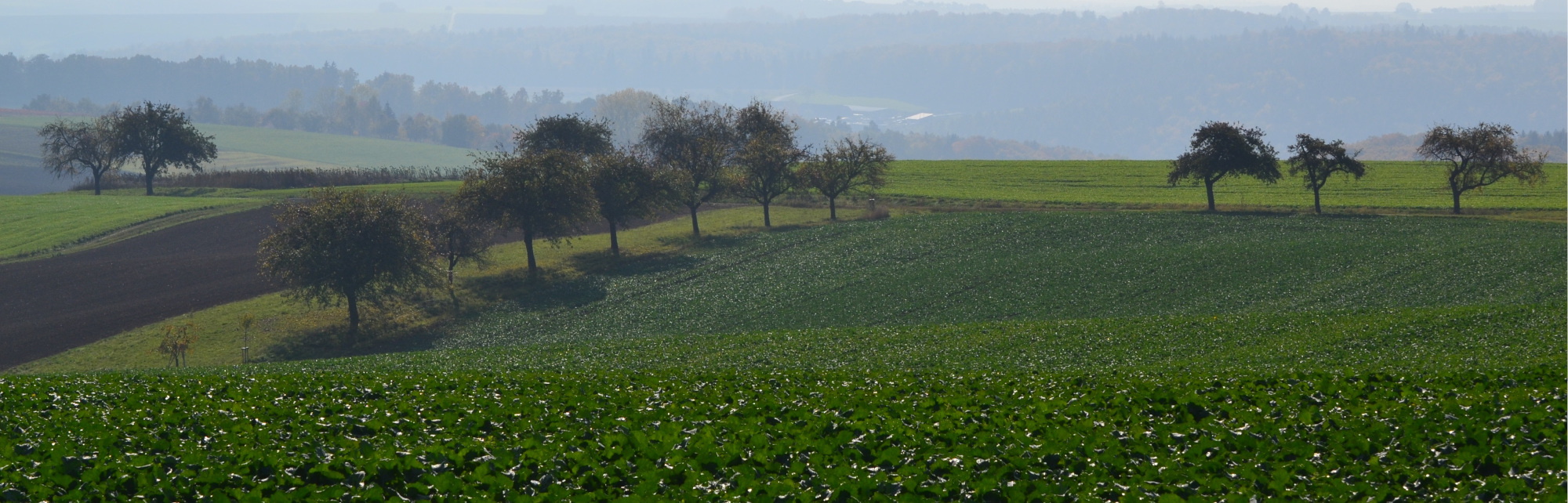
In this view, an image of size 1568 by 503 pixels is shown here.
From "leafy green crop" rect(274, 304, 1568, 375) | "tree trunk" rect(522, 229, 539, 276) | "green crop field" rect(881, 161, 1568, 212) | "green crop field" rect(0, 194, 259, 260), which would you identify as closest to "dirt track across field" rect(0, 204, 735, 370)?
"green crop field" rect(0, 194, 259, 260)

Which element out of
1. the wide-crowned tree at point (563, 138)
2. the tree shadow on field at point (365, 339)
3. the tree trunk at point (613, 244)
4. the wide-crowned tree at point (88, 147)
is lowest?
the tree shadow on field at point (365, 339)

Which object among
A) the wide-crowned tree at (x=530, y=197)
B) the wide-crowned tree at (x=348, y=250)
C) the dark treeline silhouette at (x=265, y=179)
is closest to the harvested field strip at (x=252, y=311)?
the wide-crowned tree at (x=348, y=250)

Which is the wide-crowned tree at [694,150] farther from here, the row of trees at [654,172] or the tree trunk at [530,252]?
the tree trunk at [530,252]

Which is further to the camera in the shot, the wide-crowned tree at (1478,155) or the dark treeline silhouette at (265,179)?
the dark treeline silhouette at (265,179)

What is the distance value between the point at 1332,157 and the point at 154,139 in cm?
10551

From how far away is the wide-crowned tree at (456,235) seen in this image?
61.8 m

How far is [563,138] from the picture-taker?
280 feet

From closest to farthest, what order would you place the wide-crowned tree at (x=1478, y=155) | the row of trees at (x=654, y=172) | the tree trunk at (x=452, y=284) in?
the tree trunk at (x=452, y=284), the row of trees at (x=654, y=172), the wide-crowned tree at (x=1478, y=155)

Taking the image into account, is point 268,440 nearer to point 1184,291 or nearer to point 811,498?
point 811,498

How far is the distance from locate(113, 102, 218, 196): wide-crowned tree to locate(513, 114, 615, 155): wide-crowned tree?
1464 inches

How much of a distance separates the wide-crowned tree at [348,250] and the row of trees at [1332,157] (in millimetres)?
52541

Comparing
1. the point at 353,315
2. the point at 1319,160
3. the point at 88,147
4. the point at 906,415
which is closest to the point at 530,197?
the point at 353,315

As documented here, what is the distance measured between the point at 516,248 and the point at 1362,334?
5705 centimetres

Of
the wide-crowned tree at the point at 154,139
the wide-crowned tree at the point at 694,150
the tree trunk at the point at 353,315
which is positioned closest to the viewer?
the tree trunk at the point at 353,315
